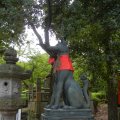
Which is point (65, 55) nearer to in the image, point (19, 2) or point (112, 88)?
point (19, 2)

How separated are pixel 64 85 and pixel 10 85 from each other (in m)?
3.10

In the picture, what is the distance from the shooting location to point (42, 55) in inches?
1033

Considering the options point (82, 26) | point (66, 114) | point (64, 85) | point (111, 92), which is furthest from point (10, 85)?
point (111, 92)

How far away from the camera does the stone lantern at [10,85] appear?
8562 millimetres

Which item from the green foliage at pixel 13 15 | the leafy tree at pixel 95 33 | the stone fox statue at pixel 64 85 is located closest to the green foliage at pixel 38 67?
the leafy tree at pixel 95 33

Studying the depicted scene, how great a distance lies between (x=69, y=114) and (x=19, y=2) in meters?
6.51

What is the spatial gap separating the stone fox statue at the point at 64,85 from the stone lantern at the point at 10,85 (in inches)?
105

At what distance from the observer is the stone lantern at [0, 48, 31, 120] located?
8.56 meters

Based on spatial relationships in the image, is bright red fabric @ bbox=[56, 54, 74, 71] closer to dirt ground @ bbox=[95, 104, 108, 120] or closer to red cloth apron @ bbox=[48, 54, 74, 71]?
red cloth apron @ bbox=[48, 54, 74, 71]

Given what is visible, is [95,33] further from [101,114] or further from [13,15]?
[101,114]

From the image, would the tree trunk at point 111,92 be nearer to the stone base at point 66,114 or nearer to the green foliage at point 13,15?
the green foliage at point 13,15

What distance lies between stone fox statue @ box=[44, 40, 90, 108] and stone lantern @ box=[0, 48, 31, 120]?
268 centimetres

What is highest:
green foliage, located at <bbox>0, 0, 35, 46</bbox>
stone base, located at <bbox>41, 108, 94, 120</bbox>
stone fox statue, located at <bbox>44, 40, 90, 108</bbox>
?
green foliage, located at <bbox>0, 0, 35, 46</bbox>

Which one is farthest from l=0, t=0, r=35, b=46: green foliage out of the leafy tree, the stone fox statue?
the stone fox statue
